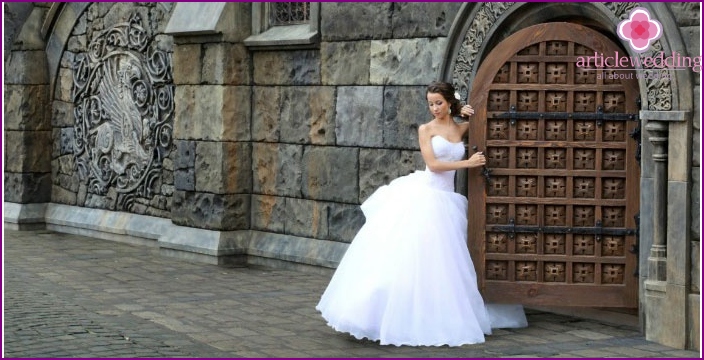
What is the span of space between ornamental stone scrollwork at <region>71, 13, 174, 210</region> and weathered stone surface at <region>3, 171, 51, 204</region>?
651 mm

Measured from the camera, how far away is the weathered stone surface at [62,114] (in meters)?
15.9

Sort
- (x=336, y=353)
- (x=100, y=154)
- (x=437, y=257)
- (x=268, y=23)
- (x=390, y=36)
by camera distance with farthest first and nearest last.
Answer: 1. (x=100, y=154)
2. (x=268, y=23)
3. (x=390, y=36)
4. (x=437, y=257)
5. (x=336, y=353)

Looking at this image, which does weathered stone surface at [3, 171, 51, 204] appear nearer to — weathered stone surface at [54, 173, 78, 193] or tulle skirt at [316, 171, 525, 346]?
weathered stone surface at [54, 173, 78, 193]

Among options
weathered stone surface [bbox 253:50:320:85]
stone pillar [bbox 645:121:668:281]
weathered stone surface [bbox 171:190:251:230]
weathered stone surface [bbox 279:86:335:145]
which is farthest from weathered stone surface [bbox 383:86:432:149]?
stone pillar [bbox 645:121:668:281]

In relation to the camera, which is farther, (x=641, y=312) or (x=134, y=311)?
(x=134, y=311)

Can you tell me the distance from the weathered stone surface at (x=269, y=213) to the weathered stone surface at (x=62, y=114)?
153 inches

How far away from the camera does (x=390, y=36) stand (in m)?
11.3

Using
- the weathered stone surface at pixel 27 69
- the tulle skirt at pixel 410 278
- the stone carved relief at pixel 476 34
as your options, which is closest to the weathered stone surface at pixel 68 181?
the weathered stone surface at pixel 27 69

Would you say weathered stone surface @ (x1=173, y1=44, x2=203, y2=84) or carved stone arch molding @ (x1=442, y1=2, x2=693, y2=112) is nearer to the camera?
carved stone arch molding @ (x1=442, y1=2, x2=693, y2=112)

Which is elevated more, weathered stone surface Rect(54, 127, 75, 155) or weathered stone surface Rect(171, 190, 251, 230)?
weathered stone surface Rect(54, 127, 75, 155)

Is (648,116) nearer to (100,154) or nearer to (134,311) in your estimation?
(134,311)

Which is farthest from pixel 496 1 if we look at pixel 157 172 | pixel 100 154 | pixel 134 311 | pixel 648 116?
pixel 100 154

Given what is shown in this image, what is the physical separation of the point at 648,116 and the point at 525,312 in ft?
6.90

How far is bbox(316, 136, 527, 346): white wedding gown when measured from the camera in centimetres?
848
